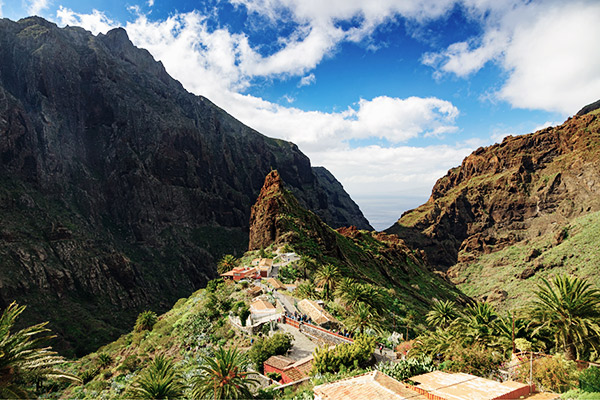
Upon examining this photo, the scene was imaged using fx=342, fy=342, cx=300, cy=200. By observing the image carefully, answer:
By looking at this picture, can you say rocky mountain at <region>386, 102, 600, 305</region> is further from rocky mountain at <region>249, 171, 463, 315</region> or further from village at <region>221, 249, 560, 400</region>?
village at <region>221, 249, 560, 400</region>

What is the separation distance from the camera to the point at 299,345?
109 feet

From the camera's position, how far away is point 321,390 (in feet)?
57.7

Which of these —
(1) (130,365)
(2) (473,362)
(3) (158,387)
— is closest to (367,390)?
(2) (473,362)

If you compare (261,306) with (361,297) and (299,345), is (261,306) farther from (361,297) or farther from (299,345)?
(361,297)

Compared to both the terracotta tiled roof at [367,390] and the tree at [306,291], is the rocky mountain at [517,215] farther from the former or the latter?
the terracotta tiled roof at [367,390]

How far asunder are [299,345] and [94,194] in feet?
499

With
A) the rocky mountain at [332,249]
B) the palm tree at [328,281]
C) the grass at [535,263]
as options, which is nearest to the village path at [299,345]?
the palm tree at [328,281]

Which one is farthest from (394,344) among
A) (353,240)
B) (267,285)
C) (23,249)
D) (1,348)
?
(23,249)

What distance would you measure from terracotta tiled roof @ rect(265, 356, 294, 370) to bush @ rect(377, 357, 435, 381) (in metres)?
8.10

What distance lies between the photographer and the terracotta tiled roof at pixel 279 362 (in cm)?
2716

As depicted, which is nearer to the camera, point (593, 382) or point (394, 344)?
point (593, 382)

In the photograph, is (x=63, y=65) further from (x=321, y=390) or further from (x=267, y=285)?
(x=321, y=390)

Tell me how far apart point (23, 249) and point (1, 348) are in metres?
104

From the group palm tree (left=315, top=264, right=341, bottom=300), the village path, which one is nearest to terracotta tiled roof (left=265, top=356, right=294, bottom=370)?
the village path
